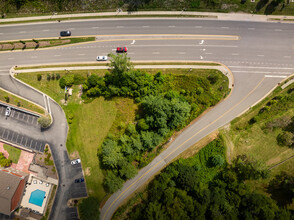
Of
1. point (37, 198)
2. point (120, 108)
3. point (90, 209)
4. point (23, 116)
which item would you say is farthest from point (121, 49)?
point (37, 198)

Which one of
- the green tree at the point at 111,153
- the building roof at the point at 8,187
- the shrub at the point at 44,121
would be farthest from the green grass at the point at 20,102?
the green tree at the point at 111,153

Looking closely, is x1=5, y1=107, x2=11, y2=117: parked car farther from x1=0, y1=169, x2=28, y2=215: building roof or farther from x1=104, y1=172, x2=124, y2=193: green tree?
x1=104, y1=172, x2=124, y2=193: green tree

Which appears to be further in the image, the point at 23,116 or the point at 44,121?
the point at 23,116

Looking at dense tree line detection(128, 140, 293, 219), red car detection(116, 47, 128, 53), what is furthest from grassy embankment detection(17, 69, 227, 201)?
dense tree line detection(128, 140, 293, 219)

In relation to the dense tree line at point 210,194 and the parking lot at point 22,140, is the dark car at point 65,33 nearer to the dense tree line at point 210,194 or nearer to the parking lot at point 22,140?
the parking lot at point 22,140

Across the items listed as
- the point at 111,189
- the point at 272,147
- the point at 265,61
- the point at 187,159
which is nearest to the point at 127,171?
the point at 111,189

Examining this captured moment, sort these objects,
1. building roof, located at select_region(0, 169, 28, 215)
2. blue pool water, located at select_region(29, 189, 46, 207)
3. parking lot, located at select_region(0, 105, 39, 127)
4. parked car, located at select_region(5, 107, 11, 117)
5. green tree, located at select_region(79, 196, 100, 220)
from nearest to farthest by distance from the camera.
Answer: green tree, located at select_region(79, 196, 100, 220) → building roof, located at select_region(0, 169, 28, 215) → blue pool water, located at select_region(29, 189, 46, 207) → parked car, located at select_region(5, 107, 11, 117) → parking lot, located at select_region(0, 105, 39, 127)

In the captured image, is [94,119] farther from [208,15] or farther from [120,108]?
[208,15]
